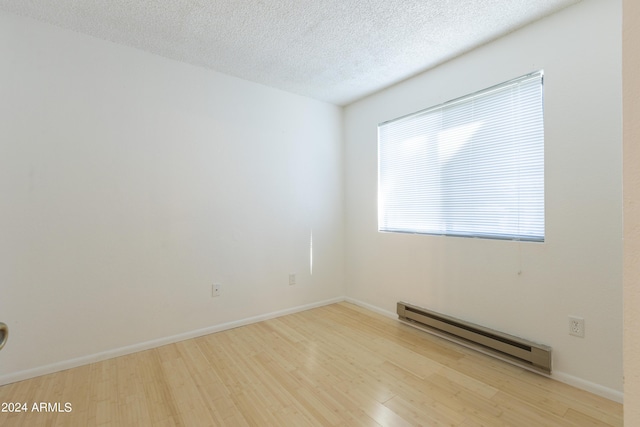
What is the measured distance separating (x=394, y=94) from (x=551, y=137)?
5.13ft

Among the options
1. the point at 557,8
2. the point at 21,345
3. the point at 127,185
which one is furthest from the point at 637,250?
the point at 21,345

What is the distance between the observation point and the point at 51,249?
1.99 meters

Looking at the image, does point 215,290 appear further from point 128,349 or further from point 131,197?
point 131,197

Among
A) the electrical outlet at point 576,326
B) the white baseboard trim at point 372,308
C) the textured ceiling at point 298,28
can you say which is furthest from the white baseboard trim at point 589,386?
the textured ceiling at point 298,28

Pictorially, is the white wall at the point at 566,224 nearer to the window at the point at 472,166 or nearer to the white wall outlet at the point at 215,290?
the window at the point at 472,166

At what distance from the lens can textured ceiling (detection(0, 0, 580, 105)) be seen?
6.04ft

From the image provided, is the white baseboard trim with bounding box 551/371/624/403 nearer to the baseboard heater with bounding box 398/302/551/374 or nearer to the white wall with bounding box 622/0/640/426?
the baseboard heater with bounding box 398/302/551/374

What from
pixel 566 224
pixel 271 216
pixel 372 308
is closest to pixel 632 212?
pixel 566 224

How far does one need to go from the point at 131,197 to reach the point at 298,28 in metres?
1.89

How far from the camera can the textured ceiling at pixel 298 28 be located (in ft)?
6.04

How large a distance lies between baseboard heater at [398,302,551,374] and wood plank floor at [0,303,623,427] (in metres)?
0.08

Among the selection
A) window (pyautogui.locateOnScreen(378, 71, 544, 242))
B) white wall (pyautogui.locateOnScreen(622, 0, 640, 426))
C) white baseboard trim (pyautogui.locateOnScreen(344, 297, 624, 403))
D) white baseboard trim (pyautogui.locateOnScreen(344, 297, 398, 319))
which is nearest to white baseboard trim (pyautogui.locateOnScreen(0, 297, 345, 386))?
white baseboard trim (pyautogui.locateOnScreen(344, 297, 398, 319))

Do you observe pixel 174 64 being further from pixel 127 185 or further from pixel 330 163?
pixel 330 163

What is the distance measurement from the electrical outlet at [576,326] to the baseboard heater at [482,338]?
191 mm
